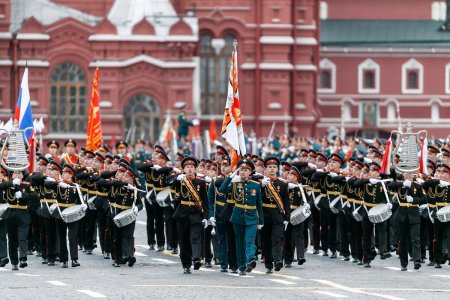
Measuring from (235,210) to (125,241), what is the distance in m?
2.25

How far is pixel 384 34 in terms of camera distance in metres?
82.4

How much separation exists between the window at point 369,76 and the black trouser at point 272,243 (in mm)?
56701

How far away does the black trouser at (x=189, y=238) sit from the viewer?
25.4 meters

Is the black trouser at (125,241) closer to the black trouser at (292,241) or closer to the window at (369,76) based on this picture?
the black trouser at (292,241)

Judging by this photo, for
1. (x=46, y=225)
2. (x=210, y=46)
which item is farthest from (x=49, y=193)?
(x=210, y=46)

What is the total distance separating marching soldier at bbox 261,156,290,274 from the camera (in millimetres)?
25281

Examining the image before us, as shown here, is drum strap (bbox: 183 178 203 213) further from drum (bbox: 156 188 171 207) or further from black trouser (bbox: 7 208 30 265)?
drum (bbox: 156 188 171 207)

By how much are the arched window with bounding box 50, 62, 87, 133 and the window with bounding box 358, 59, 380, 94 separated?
21.9m

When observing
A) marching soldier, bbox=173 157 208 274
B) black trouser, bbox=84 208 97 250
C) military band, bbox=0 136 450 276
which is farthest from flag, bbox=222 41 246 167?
black trouser, bbox=84 208 97 250

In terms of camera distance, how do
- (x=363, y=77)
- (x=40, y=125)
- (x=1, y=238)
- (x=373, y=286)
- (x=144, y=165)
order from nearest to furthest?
(x=373, y=286) < (x=1, y=238) < (x=144, y=165) < (x=40, y=125) < (x=363, y=77)

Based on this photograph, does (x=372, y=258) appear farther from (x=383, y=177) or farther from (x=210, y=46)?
(x=210, y=46)

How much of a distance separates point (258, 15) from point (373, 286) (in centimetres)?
4372

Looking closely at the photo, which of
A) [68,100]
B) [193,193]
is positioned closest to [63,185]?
[193,193]

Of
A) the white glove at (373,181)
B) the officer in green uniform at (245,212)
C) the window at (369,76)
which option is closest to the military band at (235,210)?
the officer in green uniform at (245,212)
